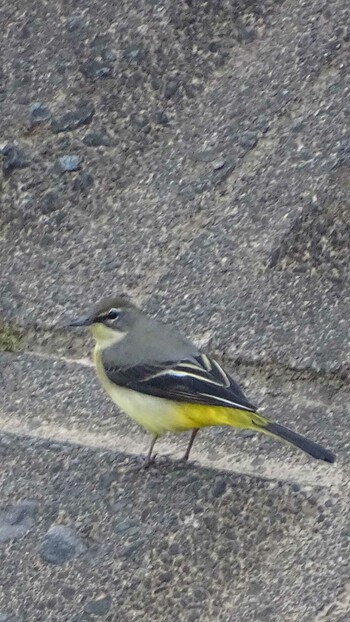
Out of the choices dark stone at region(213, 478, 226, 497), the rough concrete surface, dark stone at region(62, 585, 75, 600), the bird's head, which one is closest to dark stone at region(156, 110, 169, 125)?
the rough concrete surface

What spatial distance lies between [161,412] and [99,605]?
2.72 ft

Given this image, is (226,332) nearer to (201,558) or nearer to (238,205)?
(238,205)

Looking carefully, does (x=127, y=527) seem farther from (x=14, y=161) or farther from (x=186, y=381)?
(x=14, y=161)

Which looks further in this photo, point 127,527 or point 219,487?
point 219,487

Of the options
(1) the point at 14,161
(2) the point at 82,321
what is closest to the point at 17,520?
(2) the point at 82,321

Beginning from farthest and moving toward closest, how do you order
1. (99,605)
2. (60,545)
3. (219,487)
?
1. (219,487)
2. (60,545)
3. (99,605)

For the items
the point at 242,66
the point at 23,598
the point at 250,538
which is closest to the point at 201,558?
the point at 250,538

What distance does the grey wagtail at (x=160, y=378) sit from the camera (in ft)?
10.1

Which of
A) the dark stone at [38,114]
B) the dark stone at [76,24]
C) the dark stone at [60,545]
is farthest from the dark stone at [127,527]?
the dark stone at [76,24]

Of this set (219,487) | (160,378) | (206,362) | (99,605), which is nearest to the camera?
(99,605)

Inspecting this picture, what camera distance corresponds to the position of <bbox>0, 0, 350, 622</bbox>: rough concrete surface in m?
3.10

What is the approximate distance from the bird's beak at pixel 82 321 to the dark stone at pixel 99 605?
37.3 inches

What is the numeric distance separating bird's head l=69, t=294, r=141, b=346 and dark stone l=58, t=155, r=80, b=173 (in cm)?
37

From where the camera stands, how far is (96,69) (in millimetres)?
3295
